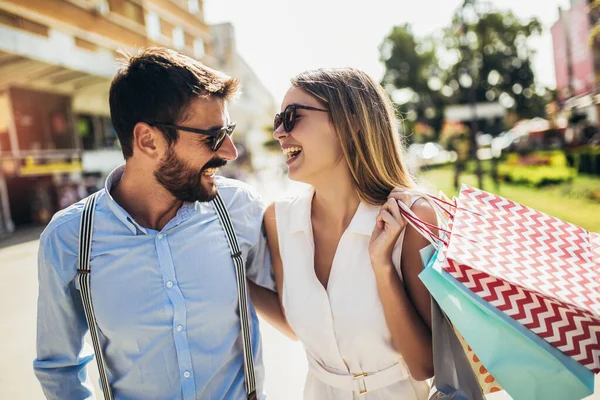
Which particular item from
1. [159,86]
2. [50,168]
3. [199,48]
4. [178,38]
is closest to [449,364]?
[159,86]

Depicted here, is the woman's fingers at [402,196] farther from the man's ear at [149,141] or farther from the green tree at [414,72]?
the green tree at [414,72]

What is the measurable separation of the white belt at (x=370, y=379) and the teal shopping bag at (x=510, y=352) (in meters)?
0.62

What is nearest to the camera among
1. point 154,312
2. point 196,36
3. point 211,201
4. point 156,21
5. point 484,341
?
point 484,341

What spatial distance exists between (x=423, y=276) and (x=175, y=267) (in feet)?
3.58

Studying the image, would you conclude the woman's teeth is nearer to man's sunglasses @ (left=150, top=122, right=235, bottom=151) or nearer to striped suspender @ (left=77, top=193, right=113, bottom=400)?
man's sunglasses @ (left=150, top=122, right=235, bottom=151)

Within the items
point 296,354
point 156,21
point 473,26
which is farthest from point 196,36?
point 296,354

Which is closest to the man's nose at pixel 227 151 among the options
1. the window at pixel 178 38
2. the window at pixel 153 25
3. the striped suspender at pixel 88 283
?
the striped suspender at pixel 88 283

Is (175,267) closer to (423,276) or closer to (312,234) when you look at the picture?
(312,234)

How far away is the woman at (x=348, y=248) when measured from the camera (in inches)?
79.1

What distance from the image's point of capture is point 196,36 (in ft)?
121

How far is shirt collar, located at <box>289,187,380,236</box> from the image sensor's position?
2166mm

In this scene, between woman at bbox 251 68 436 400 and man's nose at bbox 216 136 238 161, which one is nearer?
woman at bbox 251 68 436 400

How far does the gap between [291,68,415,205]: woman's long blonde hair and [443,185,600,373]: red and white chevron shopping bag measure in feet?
2.08

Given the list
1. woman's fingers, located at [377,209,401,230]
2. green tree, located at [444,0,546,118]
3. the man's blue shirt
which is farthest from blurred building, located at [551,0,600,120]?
the man's blue shirt
